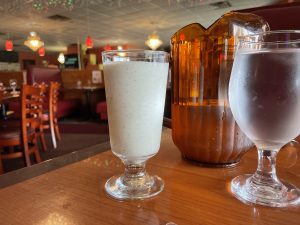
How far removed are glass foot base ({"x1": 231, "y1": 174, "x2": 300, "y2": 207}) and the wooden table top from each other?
0.01 meters

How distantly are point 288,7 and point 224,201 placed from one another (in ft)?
3.35

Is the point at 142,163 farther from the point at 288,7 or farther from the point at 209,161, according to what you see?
the point at 288,7

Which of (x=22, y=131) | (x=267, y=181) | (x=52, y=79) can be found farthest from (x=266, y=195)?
(x=52, y=79)

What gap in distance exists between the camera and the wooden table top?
1.01 ft

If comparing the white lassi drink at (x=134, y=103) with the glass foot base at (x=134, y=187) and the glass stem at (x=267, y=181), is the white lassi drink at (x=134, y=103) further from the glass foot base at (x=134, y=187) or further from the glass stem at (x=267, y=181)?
the glass stem at (x=267, y=181)

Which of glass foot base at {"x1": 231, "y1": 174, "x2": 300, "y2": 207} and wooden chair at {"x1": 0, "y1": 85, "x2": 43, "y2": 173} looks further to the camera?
wooden chair at {"x1": 0, "y1": 85, "x2": 43, "y2": 173}

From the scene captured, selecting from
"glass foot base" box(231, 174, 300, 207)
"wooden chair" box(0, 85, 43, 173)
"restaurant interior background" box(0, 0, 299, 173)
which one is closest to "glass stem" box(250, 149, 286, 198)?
"glass foot base" box(231, 174, 300, 207)

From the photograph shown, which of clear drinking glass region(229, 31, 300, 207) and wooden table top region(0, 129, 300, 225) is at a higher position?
clear drinking glass region(229, 31, 300, 207)

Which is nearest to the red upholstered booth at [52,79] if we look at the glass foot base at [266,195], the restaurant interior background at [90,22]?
the restaurant interior background at [90,22]

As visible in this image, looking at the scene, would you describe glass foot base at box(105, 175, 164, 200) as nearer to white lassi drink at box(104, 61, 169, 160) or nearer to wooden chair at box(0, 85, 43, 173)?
white lassi drink at box(104, 61, 169, 160)

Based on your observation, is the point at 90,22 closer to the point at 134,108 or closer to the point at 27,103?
the point at 27,103

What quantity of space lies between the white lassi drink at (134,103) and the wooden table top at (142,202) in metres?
0.08

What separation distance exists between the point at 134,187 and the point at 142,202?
0.05 m

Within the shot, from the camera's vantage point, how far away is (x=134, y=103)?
385 mm
